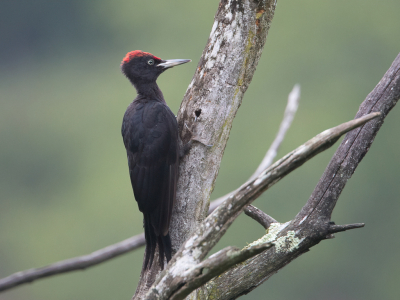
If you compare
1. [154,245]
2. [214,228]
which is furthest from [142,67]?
[214,228]

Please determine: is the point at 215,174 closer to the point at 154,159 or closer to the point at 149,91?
the point at 154,159

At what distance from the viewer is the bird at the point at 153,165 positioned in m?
2.66

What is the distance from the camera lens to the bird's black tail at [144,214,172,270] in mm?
2607

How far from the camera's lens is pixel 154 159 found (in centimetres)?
284

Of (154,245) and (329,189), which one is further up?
(329,189)

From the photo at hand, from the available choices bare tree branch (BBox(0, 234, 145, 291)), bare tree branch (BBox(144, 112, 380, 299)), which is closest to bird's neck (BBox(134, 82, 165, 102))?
bare tree branch (BBox(0, 234, 145, 291))

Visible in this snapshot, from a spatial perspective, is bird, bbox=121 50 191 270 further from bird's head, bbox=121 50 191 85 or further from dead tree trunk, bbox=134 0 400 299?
bird's head, bbox=121 50 191 85

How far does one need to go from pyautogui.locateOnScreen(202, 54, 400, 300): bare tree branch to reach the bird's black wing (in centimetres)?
61

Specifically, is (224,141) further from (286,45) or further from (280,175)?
(286,45)

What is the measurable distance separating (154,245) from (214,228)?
1.01 metres

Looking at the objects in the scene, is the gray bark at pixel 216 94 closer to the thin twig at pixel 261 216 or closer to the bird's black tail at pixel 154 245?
the bird's black tail at pixel 154 245

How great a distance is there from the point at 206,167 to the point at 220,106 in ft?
1.17

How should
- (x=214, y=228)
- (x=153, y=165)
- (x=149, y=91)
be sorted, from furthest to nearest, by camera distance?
1. (x=149, y=91)
2. (x=153, y=165)
3. (x=214, y=228)

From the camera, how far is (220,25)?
2.63m
